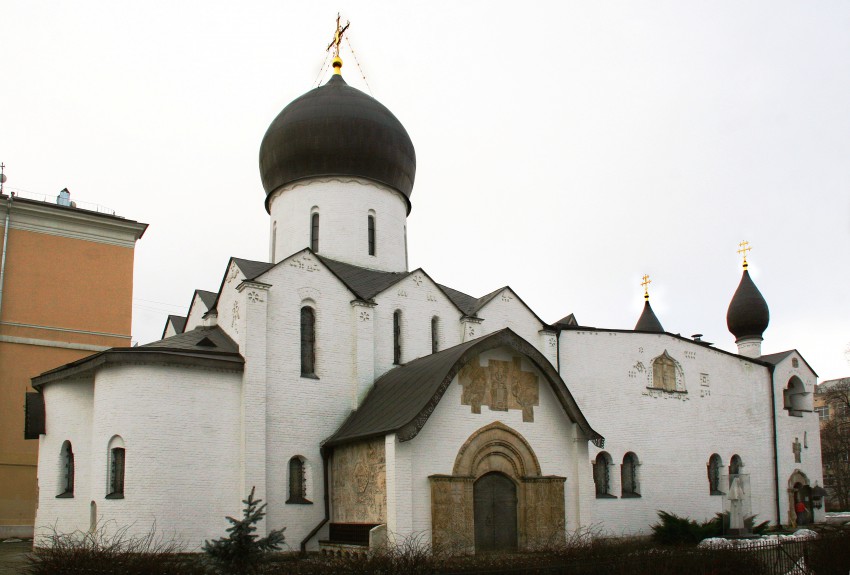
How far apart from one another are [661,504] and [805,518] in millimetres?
6139

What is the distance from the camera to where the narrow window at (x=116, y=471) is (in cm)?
1402

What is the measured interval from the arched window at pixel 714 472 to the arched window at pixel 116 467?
14537mm

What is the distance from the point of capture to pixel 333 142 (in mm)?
19562

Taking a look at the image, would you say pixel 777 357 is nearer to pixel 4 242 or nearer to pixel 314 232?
pixel 314 232

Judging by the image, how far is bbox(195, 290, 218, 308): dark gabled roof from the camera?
60.9 feet

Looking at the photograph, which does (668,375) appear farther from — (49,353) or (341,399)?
(49,353)

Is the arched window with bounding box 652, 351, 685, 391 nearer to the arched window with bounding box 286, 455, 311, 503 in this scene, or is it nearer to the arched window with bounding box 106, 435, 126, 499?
the arched window with bounding box 286, 455, 311, 503

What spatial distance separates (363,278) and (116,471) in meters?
6.92

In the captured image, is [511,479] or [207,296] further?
[207,296]

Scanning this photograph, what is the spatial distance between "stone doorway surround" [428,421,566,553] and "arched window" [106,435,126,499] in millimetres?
5305

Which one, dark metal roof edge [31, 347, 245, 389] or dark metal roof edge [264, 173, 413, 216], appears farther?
dark metal roof edge [264, 173, 413, 216]

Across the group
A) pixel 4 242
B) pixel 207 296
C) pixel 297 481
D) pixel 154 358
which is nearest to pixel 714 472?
pixel 297 481

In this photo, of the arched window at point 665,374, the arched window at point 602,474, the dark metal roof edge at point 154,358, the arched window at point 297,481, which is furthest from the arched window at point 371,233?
the arched window at point 665,374

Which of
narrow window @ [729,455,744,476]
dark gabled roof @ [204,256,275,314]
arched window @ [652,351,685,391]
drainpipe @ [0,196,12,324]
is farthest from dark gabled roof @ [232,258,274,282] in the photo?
narrow window @ [729,455,744,476]
